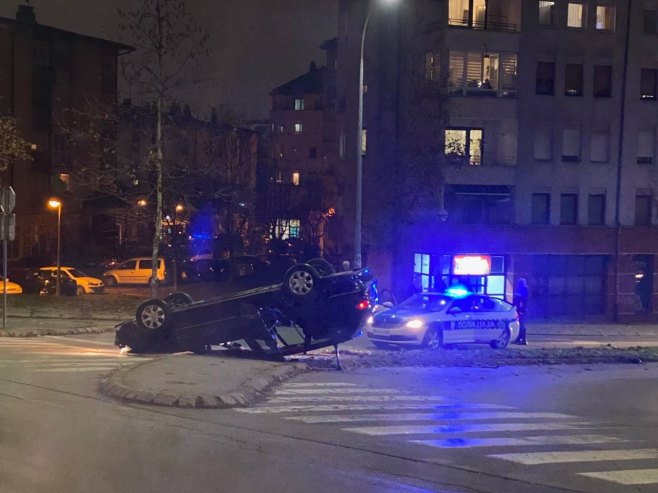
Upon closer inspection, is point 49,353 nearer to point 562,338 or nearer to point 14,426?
point 14,426

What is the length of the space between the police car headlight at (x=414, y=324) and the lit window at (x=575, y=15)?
23.6 metres

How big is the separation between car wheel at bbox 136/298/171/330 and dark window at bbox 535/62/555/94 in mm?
26932

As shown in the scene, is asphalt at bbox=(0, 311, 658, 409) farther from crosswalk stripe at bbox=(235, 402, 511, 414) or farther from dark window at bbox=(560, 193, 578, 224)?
dark window at bbox=(560, 193, 578, 224)

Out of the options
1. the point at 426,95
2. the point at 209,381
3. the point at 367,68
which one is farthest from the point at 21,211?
the point at 209,381

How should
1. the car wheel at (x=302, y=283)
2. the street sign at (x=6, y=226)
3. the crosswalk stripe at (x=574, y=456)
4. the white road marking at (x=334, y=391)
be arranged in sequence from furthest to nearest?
the street sign at (x=6, y=226) → the car wheel at (x=302, y=283) → the white road marking at (x=334, y=391) → the crosswalk stripe at (x=574, y=456)

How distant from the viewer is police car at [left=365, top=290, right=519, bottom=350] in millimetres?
18688

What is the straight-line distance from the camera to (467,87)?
34.8 metres

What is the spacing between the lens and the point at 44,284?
1474 inches

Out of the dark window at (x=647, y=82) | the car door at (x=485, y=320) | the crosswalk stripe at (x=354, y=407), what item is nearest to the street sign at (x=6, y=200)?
the car door at (x=485, y=320)

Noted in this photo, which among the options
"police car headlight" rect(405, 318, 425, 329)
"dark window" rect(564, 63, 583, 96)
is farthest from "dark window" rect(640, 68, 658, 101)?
"police car headlight" rect(405, 318, 425, 329)

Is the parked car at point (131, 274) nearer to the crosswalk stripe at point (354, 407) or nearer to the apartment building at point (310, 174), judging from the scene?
the apartment building at point (310, 174)

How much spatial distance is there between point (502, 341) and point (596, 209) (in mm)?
19659

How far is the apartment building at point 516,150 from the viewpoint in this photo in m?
34.8

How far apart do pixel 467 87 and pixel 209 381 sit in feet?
87.4
